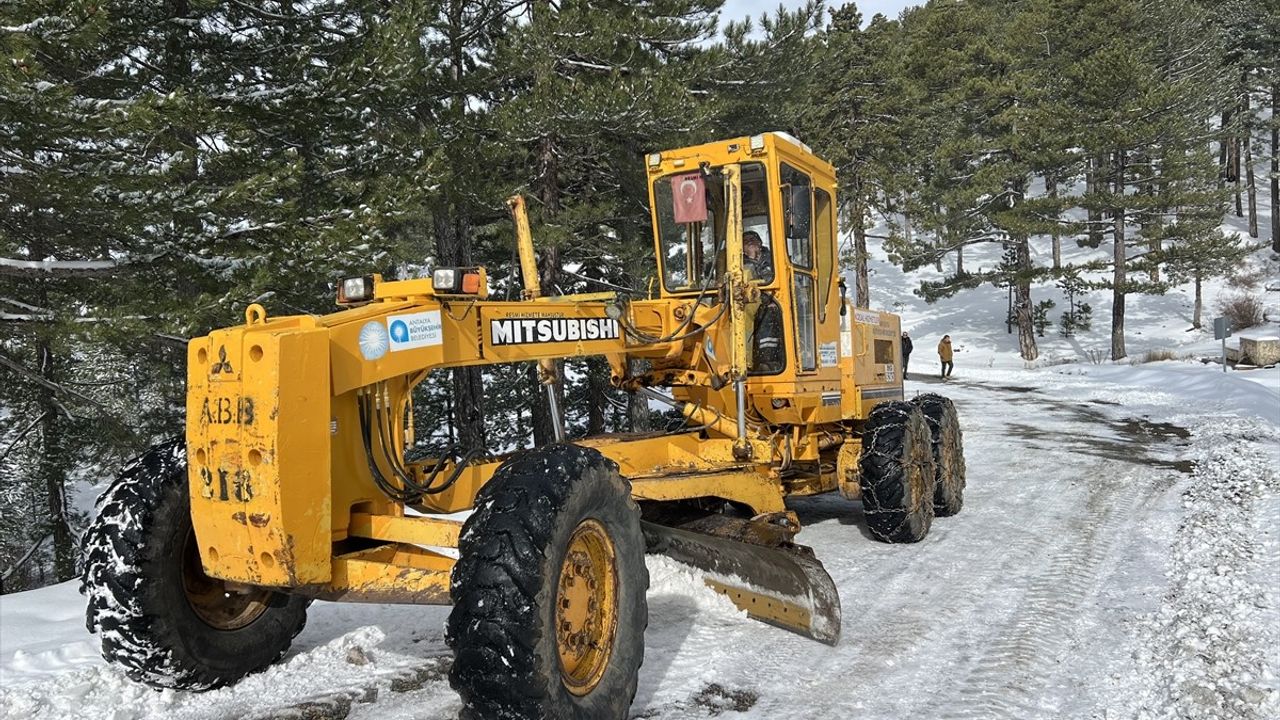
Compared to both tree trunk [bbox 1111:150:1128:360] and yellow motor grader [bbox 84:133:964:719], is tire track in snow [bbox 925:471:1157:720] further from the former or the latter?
tree trunk [bbox 1111:150:1128:360]

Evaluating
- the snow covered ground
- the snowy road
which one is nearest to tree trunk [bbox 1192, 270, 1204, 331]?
the snow covered ground

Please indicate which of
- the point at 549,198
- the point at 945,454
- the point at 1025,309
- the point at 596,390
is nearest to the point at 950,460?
the point at 945,454

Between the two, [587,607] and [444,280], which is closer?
[587,607]

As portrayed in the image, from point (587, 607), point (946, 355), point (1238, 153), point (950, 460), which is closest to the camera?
point (587, 607)

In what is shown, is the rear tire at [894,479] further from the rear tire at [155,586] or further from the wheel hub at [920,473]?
the rear tire at [155,586]

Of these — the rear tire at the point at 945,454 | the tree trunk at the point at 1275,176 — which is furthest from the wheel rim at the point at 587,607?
the tree trunk at the point at 1275,176

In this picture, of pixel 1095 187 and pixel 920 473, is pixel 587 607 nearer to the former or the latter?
pixel 920 473

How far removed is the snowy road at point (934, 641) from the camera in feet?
12.5

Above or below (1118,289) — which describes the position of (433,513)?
below

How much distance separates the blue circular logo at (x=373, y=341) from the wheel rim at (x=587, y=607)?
3.58ft

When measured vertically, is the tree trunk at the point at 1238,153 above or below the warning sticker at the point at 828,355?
above

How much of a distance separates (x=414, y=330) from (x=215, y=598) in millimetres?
1597

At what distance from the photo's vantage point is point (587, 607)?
11.4 ft

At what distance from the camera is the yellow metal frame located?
309cm
